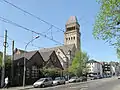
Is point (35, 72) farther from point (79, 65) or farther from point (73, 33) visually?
point (73, 33)

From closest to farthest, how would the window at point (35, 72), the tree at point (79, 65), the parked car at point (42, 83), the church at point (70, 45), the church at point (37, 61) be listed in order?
the parked car at point (42, 83) → the church at point (37, 61) → the window at point (35, 72) → the tree at point (79, 65) → the church at point (70, 45)

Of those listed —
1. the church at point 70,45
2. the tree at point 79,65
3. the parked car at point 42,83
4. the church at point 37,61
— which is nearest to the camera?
the parked car at point 42,83

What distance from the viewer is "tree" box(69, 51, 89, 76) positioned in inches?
2491

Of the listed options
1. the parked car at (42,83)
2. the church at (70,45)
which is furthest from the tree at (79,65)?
the parked car at (42,83)

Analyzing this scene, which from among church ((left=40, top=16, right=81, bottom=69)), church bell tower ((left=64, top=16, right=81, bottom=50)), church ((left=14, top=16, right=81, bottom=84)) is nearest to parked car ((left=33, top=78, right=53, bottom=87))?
church ((left=14, top=16, right=81, bottom=84))

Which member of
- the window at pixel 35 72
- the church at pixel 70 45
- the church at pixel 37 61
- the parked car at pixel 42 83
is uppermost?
the church at pixel 70 45

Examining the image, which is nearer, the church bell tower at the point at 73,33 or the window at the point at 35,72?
the window at the point at 35,72

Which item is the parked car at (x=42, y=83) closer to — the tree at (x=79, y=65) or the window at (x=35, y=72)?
the window at (x=35, y=72)

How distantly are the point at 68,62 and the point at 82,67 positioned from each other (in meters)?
14.1

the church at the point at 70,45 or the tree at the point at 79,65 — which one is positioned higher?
the church at the point at 70,45

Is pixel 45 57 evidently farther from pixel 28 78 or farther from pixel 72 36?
pixel 72 36

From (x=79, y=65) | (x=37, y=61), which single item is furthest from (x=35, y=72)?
(x=79, y=65)

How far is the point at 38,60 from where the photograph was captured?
4959 centimetres

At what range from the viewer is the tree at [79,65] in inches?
2491
